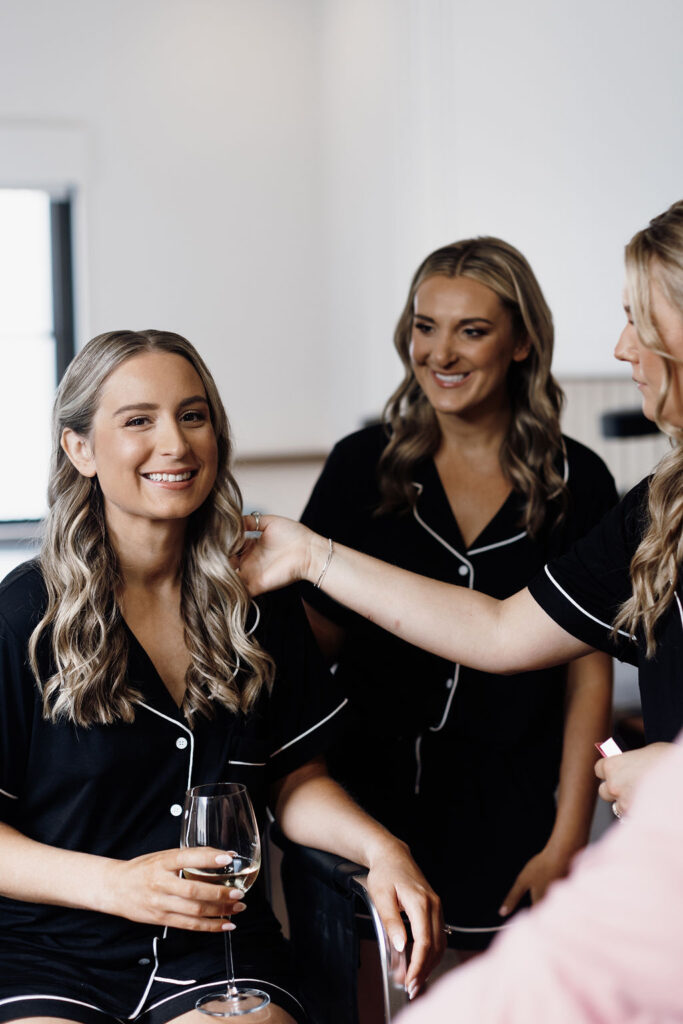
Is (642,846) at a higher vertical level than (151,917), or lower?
higher

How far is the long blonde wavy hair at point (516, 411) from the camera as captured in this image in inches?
82.8

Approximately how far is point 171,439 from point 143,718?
15.8 inches

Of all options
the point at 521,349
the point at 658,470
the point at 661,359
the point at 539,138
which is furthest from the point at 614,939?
the point at 539,138

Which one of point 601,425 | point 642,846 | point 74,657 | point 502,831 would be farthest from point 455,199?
point 642,846

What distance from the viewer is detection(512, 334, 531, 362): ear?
219cm

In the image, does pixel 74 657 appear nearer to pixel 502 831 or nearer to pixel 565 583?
pixel 565 583

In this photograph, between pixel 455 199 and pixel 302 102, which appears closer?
pixel 455 199

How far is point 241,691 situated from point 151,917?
0.39 metres

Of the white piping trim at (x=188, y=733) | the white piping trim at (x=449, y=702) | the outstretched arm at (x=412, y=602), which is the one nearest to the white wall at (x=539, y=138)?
the white piping trim at (x=449, y=702)

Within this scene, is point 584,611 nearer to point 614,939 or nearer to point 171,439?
point 171,439

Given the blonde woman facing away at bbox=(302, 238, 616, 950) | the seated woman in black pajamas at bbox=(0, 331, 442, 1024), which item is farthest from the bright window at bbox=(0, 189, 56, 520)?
the seated woman in black pajamas at bbox=(0, 331, 442, 1024)

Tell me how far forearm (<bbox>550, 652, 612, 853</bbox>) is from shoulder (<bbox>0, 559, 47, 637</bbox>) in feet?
3.16

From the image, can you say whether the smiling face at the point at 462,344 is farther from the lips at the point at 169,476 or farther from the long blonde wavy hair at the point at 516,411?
the lips at the point at 169,476

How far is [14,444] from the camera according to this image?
16.9 feet
